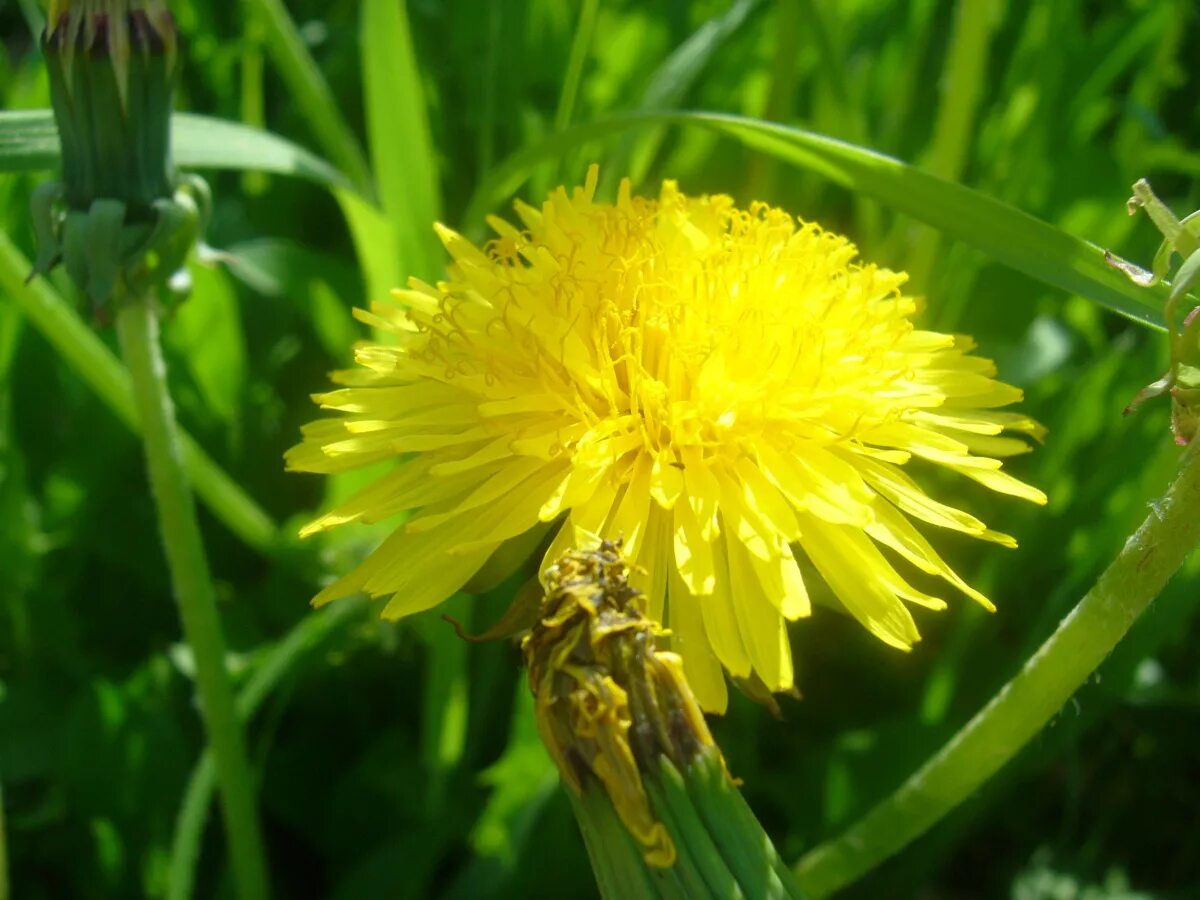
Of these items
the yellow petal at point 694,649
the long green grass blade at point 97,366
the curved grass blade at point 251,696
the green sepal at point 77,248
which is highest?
the green sepal at point 77,248

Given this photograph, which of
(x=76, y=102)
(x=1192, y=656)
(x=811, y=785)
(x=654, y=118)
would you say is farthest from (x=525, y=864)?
(x=1192, y=656)

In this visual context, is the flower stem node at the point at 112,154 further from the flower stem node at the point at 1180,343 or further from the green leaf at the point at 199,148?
the flower stem node at the point at 1180,343

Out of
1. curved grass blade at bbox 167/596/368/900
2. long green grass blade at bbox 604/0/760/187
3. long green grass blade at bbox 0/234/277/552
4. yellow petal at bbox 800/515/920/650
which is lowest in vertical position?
curved grass blade at bbox 167/596/368/900

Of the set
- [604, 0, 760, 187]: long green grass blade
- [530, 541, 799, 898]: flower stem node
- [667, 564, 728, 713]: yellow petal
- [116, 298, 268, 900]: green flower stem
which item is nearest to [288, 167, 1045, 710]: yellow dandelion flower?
[667, 564, 728, 713]: yellow petal

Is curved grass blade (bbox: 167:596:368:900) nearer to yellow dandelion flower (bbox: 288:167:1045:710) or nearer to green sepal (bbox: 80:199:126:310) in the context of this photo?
yellow dandelion flower (bbox: 288:167:1045:710)

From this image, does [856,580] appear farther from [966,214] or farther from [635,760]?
[966,214]

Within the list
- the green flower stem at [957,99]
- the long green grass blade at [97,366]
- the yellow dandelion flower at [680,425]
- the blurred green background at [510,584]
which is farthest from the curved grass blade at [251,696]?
the green flower stem at [957,99]
